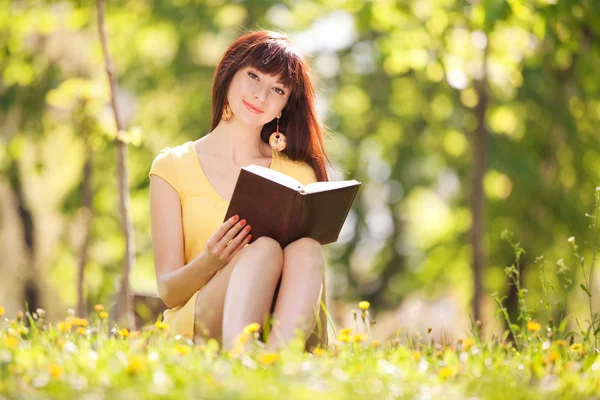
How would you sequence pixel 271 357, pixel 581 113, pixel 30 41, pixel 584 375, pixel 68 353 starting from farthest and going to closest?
pixel 30 41
pixel 581 113
pixel 584 375
pixel 68 353
pixel 271 357

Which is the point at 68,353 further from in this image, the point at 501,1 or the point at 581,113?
the point at 581,113

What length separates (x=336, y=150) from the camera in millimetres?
10523

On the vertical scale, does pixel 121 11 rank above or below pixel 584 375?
above

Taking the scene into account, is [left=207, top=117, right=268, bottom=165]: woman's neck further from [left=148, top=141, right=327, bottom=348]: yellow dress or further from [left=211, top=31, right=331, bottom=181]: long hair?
[left=148, top=141, right=327, bottom=348]: yellow dress

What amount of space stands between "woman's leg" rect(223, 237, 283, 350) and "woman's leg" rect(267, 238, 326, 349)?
0.14 ft

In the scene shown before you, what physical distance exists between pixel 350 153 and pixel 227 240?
785 cm

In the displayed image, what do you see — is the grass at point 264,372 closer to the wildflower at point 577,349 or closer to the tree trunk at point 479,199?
the wildflower at point 577,349

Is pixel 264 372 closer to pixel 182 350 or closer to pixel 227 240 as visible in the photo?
pixel 182 350

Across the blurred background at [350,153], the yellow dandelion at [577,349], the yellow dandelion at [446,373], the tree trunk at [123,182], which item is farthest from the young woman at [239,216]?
the blurred background at [350,153]

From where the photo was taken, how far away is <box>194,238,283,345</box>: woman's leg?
265 centimetres

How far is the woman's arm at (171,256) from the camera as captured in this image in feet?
9.98

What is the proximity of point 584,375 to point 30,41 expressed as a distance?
9201mm

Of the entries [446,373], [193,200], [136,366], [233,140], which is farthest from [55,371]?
[233,140]

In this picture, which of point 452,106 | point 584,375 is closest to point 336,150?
point 452,106
